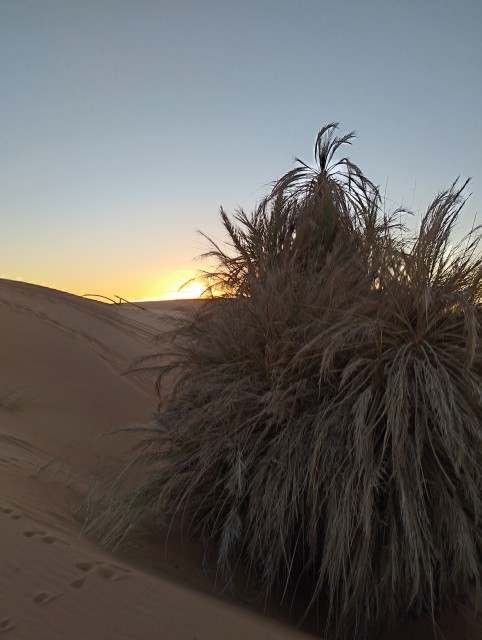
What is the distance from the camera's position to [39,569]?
314 centimetres

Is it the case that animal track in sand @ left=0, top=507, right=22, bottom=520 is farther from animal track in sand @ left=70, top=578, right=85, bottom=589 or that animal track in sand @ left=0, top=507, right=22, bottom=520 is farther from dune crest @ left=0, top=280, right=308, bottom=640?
animal track in sand @ left=70, top=578, right=85, bottom=589

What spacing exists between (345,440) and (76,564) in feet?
5.10

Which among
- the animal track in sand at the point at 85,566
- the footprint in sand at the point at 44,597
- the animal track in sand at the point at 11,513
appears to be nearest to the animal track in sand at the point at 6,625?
the footprint in sand at the point at 44,597

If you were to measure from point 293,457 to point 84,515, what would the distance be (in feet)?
4.77

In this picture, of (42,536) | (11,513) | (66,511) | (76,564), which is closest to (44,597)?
(76,564)

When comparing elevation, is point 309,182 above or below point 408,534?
above

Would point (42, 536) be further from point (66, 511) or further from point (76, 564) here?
point (66, 511)

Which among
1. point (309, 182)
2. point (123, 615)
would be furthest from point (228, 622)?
point (309, 182)

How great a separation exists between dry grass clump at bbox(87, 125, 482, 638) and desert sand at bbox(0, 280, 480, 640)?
0.31m

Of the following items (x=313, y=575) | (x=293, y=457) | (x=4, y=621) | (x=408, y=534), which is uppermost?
(x=293, y=457)

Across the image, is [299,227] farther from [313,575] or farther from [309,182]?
[313,575]

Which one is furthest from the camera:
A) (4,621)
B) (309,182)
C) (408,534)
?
(309,182)

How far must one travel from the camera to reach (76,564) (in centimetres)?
327

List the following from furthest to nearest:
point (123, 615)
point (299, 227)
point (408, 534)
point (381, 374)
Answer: point (299, 227) → point (381, 374) → point (408, 534) → point (123, 615)
